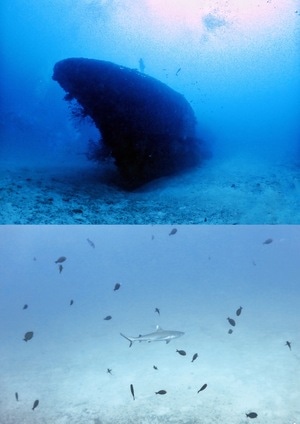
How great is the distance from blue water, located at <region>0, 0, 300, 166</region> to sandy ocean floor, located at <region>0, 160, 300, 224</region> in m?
0.25

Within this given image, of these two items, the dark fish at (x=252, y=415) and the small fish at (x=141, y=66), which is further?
the small fish at (x=141, y=66)

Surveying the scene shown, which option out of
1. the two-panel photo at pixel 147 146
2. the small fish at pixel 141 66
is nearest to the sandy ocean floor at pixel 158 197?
the two-panel photo at pixel 147 146

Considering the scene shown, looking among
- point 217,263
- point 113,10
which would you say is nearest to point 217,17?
point 113,10

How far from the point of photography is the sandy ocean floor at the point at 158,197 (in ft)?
14.7

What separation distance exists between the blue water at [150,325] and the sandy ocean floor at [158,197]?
32 centimetres

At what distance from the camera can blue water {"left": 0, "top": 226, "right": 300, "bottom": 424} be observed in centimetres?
284

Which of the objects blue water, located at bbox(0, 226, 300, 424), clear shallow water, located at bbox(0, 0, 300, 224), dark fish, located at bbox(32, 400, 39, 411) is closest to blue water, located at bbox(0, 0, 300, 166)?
clear shallow water, located at bbox(0, 0, 300, 224)

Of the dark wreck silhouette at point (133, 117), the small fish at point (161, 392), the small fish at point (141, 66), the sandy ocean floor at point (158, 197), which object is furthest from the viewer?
the small fish at point (141, 66)

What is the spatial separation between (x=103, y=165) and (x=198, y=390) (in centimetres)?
285

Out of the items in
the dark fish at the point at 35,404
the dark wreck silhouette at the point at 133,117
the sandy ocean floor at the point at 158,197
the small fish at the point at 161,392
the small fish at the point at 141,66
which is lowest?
the dark fish at the point at 35,404

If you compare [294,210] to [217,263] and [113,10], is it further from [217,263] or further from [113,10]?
[113,10]

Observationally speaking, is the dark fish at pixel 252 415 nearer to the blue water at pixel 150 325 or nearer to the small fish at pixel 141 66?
the blue water at pixel 150 325

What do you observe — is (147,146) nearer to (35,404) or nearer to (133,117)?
(133,117)

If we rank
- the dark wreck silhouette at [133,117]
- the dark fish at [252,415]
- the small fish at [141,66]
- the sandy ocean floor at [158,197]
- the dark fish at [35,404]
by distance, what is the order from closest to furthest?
the dark fish at [252,415], the dark fish at [35,404], the sandy ocean floor at [158,197], the dark wreck silhouette at [133,117], the small fish at [141,66]
